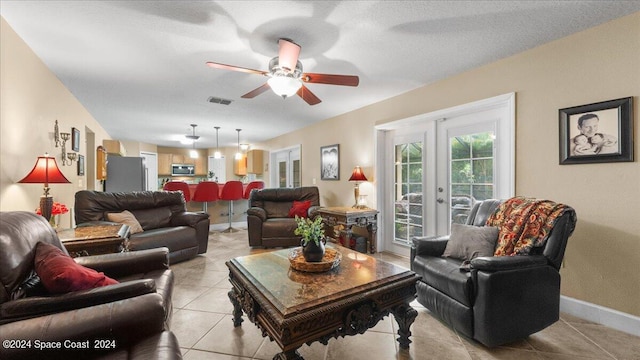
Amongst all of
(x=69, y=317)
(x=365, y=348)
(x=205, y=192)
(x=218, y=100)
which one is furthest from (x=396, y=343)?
(x=205, y=192)

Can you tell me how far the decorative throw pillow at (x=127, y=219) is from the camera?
333 centimetres

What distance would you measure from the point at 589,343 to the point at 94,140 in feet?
24.1

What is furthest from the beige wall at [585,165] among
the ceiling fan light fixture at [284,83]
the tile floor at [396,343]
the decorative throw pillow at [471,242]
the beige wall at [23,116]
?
the beige wall at [23,116]

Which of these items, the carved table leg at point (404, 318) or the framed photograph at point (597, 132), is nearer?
the carved table leg at point (404, 318)

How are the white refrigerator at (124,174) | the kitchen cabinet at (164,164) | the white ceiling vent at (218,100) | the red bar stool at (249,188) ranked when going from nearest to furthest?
the white ceiling vent at (218,100)
the white refrigerator at (124,174)
the red bar stool at (249,188)
the kitchen cabinet at (164,164)

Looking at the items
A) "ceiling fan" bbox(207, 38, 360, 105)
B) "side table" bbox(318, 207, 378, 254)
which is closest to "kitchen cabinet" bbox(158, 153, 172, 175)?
"side table" bbox(318, 207, 378, 254)

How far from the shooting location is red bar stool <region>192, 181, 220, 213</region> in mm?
5242

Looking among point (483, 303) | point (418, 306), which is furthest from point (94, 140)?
point (483, 303)

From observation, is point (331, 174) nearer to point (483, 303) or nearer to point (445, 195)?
point (445, 195)

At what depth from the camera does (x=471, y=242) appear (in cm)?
225

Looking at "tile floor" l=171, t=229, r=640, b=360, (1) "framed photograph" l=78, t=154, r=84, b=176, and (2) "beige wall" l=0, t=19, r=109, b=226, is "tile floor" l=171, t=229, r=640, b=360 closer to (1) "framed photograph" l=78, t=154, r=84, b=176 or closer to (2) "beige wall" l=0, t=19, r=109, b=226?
(2) "beige wall" l=0, t=19, r=109, b=226

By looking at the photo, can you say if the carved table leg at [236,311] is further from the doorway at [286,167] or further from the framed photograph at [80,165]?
the doorway at [286,167]

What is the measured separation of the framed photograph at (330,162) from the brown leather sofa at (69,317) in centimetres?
394

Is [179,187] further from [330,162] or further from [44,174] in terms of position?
[44,174]
